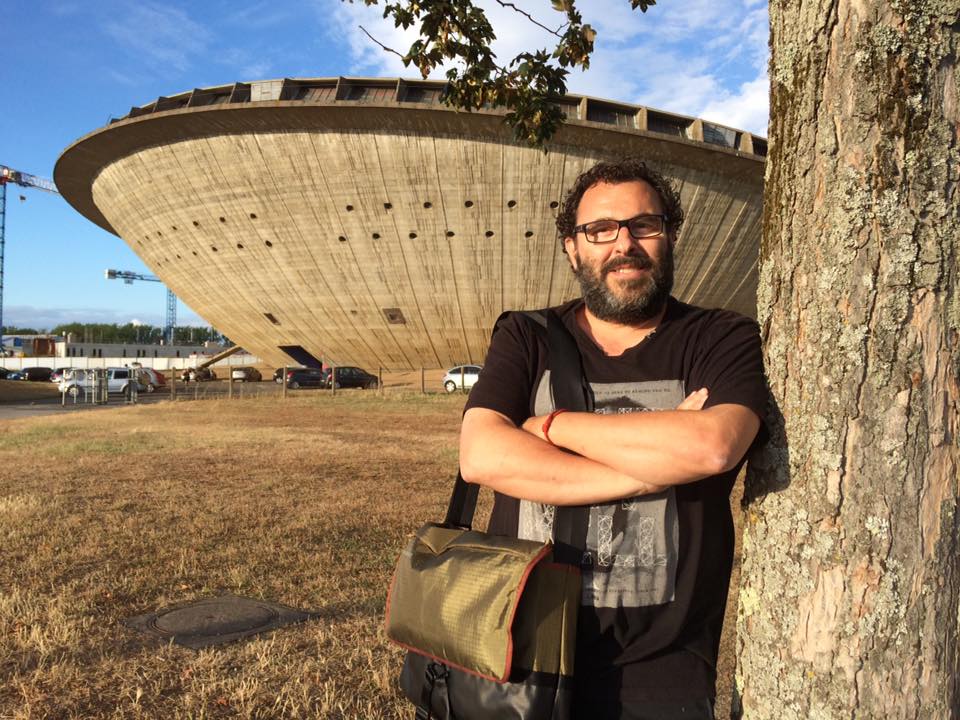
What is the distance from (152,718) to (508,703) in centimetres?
227

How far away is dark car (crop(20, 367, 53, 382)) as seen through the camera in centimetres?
5512

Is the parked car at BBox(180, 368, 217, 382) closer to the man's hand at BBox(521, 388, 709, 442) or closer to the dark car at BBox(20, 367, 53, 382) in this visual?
the dark car at BBox(20, 367, 53, 382)

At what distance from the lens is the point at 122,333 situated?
156 m

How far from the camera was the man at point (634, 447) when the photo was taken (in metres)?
1.74

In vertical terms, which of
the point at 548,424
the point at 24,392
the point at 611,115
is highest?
the point at 611,115

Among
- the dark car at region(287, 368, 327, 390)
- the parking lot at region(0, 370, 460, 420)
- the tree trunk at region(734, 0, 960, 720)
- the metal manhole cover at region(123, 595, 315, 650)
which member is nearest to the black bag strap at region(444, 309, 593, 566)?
the tree trunk at region(734, 0, 960, 720)

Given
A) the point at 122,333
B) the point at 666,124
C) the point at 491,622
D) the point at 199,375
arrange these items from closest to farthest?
the point at 491,622
the point at 666,124
the point at 199,375
the point at 122,333

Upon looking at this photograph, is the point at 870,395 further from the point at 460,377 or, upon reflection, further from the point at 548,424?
the point at 460,377

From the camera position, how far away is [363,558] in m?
5.94

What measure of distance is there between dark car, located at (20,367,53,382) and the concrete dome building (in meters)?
24.5

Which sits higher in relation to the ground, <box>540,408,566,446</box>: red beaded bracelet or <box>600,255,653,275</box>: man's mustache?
<box>600,255,653,275</box>: man's mustache

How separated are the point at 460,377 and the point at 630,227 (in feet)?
101

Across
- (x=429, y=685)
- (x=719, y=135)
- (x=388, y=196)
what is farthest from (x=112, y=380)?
(x=429, y=685)

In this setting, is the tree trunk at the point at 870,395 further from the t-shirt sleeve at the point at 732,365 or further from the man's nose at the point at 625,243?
the man's nose at the point at 625,243
